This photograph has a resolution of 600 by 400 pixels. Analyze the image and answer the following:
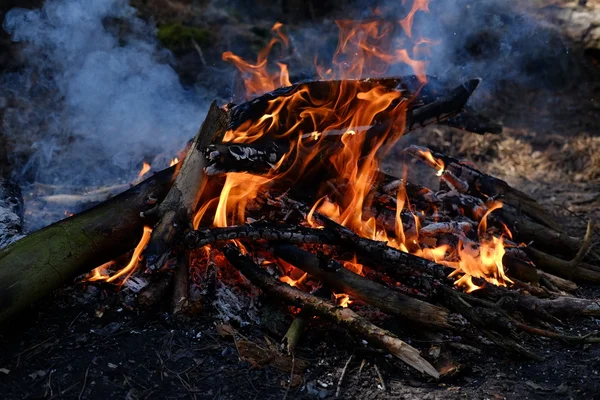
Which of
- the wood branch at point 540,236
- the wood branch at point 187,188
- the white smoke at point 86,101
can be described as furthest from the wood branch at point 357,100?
the white smoke at point 86,101

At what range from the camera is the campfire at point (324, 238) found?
364 centimetres

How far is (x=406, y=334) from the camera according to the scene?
3.77m

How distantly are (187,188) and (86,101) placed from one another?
17.3 ft

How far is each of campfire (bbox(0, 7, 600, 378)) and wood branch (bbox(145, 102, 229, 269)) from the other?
0.01 meters

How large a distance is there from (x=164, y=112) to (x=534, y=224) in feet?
16.4

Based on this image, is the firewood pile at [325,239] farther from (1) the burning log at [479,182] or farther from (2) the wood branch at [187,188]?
(1) the burning log at [479,182]

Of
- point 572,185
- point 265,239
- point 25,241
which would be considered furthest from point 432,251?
point 572,185

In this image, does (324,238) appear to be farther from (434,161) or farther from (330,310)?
(434,161)

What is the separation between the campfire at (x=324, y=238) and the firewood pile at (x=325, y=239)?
0.04ft

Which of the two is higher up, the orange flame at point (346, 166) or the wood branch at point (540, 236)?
the orange flame at point (346, 166)

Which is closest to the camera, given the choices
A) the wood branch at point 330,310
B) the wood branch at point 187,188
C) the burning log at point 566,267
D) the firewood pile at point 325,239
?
the wood branch at point 330,310

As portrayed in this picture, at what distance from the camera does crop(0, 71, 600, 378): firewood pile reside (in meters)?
3.63

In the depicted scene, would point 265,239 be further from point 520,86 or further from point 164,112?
point 520,86

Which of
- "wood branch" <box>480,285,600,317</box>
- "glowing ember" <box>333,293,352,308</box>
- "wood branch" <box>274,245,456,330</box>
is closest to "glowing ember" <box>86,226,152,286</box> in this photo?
"wood branch" <box>274,245,456,330</box>
